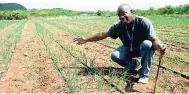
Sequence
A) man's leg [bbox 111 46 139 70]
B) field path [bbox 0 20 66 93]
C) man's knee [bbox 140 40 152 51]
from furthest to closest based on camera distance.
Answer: man's leg [bbox 111 46 139 70] → man's knee [bbox 140 40 152 51] → field path [bbox 0 20 66 93]

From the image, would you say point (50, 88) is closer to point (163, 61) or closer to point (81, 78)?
point (81, 78)

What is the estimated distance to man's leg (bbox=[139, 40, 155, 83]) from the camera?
14.5 feet

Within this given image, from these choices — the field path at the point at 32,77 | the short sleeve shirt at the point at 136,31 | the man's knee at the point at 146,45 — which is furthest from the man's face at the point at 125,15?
the field path at the point at 32,77

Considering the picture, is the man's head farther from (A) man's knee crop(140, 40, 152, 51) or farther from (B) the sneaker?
(B) the sneaker

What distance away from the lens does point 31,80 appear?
489cm

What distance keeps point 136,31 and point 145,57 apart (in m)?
0.41

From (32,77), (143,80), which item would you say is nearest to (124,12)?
(143,80)

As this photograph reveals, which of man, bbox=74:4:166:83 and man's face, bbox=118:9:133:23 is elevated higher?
man's face, bbox=118:9:133:23

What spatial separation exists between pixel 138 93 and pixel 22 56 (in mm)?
4316

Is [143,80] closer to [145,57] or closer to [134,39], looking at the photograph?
[145,57]

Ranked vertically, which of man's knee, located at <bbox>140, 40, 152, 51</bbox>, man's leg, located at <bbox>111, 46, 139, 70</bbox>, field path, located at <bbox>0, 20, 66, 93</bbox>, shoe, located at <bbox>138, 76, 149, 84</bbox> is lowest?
field path, located at <bbox>0, 20, 66, 93</bbox>

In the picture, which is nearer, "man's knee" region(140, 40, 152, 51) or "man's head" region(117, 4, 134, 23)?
"man's head" region(117, 4, 134, 23)

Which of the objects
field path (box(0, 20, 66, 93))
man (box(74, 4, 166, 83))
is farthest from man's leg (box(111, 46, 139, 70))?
field path (box(0, 20, 66, 93))

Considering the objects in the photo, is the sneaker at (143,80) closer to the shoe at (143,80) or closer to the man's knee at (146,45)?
the shoe at (143,80)
